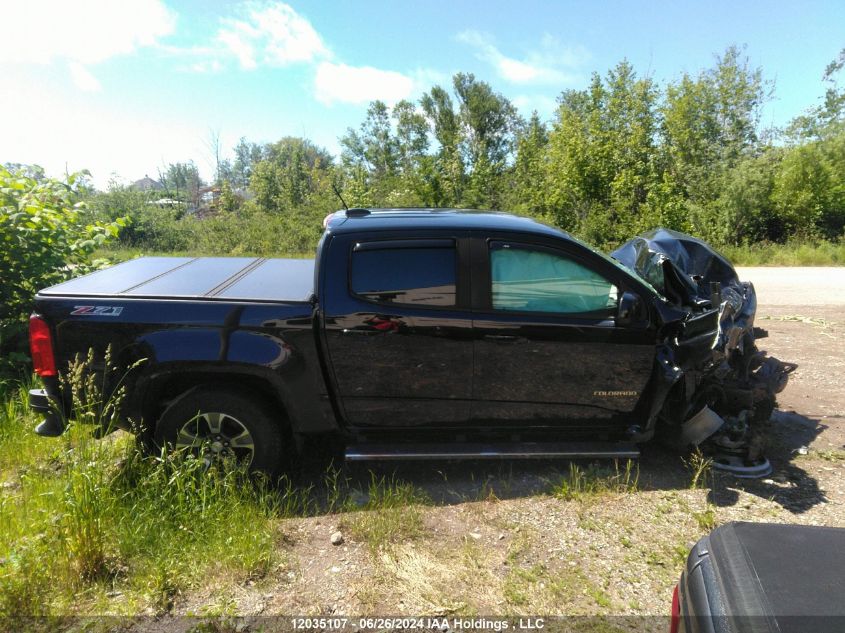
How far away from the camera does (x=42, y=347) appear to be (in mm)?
3535

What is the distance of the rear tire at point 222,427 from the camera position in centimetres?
362

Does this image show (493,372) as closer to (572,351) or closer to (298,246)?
(572,351)

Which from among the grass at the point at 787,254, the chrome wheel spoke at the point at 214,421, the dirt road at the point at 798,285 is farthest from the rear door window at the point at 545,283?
the grass at the point at 787,254

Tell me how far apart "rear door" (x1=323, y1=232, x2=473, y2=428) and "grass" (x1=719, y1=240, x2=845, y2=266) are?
57.1ft

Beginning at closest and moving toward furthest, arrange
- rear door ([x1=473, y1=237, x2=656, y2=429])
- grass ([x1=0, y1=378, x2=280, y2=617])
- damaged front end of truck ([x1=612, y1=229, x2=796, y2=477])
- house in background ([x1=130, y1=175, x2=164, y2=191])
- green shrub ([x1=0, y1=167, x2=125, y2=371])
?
grass ([x1=0, y1=378, x2=280, y2=617])
rear door ([x1=473, y1=237, x2=656, y2=429])
damaged front end of truck ([x1=612, y1=229, x2=796, y2=477])
green shrub ([x1=0, y1=167, x2=125, y2=371])
house in background ([x1=130, y1=175, x2=164, y2=191])

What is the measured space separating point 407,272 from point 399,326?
38 cm

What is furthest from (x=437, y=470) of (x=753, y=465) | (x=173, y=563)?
(x=753, y=465)

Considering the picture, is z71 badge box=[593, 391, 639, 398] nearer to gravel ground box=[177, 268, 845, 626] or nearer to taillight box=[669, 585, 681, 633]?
gravel ground box=[177, 268, 845, 626]

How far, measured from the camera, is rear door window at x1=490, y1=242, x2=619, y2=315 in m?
3.77

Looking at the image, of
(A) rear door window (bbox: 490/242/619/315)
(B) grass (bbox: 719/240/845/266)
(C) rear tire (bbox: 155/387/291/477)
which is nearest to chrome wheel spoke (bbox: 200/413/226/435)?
(C) rear tire (bbox: 155/387/291/477)

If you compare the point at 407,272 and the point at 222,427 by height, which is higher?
the point at 407,272

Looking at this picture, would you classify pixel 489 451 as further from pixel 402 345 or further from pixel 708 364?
pixel 708 364

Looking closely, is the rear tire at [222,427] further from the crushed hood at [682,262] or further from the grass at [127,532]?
the crushed hood at [682,262]

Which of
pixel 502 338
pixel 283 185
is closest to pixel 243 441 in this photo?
pixel 502 338
